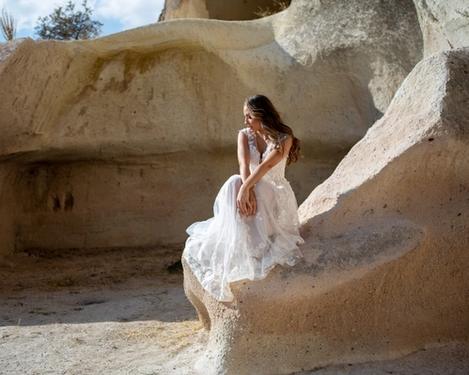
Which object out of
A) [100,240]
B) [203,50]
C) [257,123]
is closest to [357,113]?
[203,50]

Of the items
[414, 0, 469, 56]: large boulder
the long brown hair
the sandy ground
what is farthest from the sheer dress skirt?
[414, 0, 469, 56]: large boulder

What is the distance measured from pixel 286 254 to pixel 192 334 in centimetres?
114

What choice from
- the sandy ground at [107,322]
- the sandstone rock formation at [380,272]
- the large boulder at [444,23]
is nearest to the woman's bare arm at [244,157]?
the sandstone rock formation at [380,272]

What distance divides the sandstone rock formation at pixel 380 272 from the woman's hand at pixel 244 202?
0.32m

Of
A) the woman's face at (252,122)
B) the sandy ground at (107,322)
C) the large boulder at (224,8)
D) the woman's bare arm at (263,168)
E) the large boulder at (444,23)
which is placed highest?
the large boulder at (224,8)

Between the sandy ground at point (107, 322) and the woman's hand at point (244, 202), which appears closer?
the woman's hand at point (244, 202)

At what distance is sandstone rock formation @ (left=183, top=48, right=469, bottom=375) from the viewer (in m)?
3.49

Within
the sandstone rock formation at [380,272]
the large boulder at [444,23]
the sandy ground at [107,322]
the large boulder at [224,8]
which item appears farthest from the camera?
the large boulder at [224,8]

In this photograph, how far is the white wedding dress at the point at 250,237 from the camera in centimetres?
353

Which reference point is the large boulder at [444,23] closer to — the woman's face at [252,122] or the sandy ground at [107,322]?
the woman's face at [252,122]

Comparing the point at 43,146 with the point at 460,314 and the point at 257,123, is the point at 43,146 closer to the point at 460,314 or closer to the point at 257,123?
the point at 257,123

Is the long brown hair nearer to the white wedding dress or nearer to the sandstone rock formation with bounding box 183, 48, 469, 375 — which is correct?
the white wedding dress

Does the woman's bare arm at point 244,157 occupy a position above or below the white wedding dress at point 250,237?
above

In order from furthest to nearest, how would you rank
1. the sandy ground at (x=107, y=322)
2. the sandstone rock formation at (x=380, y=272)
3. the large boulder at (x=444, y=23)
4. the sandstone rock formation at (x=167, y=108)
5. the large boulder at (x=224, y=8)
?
the large boulder at (x=224, y=8) < the sandstone rock formation at (x=167, y=108) < the large boulder at (x=444, y=23) < the sandy ground at (x=107, y=322) < the sandstone rock formation at (x=380, y=272)
